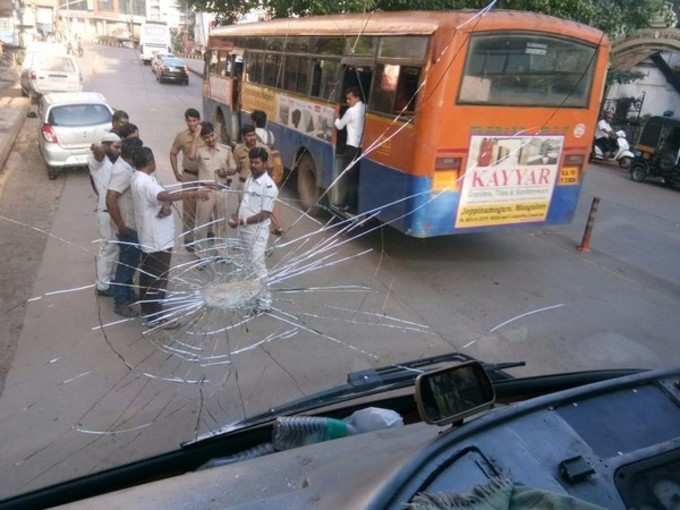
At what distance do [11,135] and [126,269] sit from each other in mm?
10030

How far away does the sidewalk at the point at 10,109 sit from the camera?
1190 cm

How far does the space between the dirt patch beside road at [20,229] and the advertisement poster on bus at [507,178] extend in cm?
450

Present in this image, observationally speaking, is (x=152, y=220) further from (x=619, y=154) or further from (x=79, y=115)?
(x=619, y=154)

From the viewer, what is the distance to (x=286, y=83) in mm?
9031

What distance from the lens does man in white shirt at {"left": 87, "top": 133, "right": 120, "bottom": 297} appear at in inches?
198

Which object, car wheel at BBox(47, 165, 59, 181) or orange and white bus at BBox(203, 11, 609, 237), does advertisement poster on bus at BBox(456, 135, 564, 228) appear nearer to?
orange and white bus at BBox(203, 11, 609, 237)

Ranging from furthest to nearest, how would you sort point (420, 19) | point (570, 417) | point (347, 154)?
point (347, 154), point (420, 19), point (570, 417)

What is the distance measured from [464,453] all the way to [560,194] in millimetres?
6006

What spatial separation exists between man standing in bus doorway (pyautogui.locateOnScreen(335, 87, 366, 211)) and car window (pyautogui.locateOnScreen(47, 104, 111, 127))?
505 centimetres

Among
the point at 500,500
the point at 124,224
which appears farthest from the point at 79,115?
the point at 500,500

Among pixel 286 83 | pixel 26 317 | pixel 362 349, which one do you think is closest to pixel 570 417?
pixel 362 349

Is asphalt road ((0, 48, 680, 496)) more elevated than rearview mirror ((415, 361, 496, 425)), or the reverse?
rearview mirror ((415, 361, 496, 425))

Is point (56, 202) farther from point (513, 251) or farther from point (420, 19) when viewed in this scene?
point (513, 251)

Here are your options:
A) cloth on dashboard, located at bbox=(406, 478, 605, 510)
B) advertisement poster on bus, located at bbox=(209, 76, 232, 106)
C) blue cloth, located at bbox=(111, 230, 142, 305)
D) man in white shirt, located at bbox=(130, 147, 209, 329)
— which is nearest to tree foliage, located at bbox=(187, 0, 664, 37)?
advertisement poster on bus, located at bbox=(209, 76, 232, 106)
